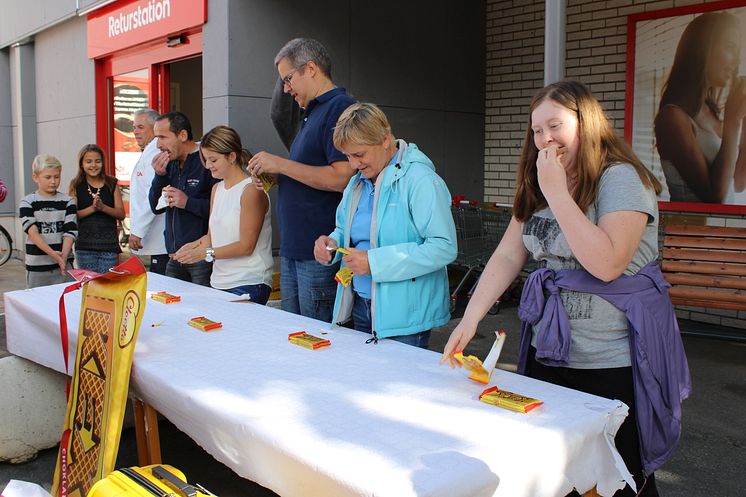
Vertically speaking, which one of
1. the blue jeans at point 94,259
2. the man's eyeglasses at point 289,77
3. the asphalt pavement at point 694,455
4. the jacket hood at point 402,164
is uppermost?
the man's eyeglasses at point 289,77

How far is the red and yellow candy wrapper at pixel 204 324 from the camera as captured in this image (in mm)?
2871

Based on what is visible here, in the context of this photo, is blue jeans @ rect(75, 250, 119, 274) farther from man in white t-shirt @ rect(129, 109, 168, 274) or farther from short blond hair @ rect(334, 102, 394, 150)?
short blond hair @ rect(334, 102, 394, 150)

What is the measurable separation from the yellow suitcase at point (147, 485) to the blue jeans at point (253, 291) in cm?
210

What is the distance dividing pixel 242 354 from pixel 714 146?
17.5ft

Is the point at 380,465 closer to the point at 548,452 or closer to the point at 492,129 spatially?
the point at 548,452

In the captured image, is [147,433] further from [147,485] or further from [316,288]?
[316,288]

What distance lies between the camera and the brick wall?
6.88 metres

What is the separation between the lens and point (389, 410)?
189 cm

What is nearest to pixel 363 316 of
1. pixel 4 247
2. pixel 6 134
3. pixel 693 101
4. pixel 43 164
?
pixel 43 164

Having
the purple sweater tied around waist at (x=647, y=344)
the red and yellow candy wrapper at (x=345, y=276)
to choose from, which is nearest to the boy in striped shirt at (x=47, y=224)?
the red and yellow candy wrapper at (x=345, y=276)

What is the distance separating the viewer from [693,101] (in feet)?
21.0

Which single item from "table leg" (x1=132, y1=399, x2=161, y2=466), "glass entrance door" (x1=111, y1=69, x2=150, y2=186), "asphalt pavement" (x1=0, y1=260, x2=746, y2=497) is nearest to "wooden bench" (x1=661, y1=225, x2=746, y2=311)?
"asphalt pavement" (x1=0, y1=260, x2=746, y2=497)

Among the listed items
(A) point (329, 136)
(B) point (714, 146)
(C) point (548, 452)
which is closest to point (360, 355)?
(C) point (548, 452)

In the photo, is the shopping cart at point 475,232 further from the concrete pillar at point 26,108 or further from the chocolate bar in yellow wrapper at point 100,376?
the concrete pillar at point 26,108
